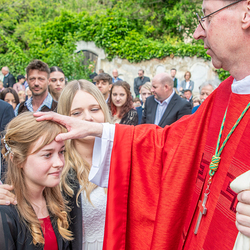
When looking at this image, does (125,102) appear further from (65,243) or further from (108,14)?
(108,14)

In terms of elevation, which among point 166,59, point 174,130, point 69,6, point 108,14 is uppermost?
point 69,6

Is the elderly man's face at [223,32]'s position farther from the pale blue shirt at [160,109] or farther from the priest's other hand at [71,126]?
the pale blue shirt at [160,109]

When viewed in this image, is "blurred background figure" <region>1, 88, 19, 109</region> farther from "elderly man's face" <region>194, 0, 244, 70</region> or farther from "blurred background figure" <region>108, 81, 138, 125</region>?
"elderly man's face" <region>194, 0, 244, 70</region>

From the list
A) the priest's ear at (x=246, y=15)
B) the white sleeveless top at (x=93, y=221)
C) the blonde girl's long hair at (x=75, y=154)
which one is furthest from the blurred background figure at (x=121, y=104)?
the priest's ear at (x=246, y=15)

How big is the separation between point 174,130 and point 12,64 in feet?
52.6

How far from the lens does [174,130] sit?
1799 millimetres

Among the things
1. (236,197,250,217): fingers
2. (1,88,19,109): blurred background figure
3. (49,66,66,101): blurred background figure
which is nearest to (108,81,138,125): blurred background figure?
(49,66,66,101): blurred background figure

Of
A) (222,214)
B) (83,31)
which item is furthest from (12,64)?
(222,214)

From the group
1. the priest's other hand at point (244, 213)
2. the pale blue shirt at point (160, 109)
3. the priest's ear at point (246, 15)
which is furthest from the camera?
the pale blue shirt at point (160, 109)

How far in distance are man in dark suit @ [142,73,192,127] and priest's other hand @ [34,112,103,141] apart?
335 centimetres

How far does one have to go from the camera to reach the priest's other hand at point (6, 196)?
4.93 ft

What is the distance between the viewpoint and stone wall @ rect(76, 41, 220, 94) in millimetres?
11773

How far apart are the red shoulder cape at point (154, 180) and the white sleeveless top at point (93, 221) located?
0.27 meters

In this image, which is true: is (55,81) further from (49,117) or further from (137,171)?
(137,171)
